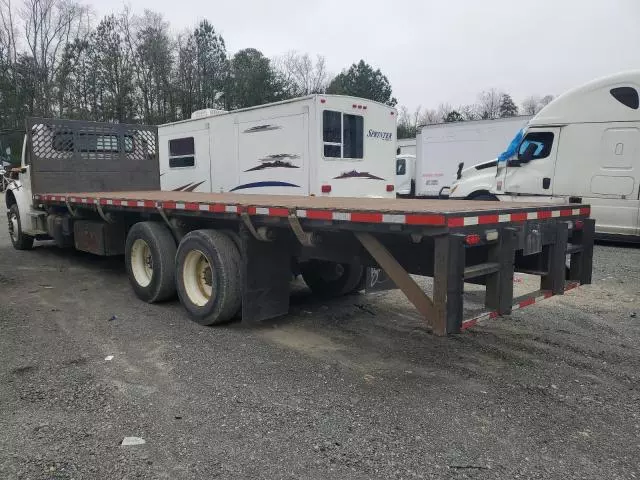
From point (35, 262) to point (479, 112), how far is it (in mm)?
61735

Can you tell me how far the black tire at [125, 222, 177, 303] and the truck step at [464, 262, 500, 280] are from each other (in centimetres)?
383

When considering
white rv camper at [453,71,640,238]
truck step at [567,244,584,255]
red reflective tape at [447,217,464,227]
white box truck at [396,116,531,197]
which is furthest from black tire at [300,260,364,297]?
white box truck at [396,116,531,197]

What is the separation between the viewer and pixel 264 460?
Result: 3016 mm

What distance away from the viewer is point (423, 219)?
3.57 meters

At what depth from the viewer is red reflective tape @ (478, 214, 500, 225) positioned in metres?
3.76

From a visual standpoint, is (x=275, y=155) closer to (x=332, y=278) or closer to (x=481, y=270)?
(x=332, y=278)

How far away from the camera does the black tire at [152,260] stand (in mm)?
6352

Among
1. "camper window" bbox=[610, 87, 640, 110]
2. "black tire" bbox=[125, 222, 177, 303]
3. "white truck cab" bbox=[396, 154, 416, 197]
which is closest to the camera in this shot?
"black tire" bbox=[125, 222, 177, 303]

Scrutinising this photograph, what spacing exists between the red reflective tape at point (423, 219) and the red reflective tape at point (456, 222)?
0.05 m

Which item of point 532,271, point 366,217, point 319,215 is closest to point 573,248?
point 532,271

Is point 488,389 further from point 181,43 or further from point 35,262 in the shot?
point 181,43

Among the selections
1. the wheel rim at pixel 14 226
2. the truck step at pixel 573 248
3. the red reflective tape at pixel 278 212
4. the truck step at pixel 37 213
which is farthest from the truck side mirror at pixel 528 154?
the wheel rim at pixel 14 226

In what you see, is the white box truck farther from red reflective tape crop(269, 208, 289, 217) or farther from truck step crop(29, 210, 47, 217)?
red reflective tape crop(269, 208, 289, 217)

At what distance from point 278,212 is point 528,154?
872cm
